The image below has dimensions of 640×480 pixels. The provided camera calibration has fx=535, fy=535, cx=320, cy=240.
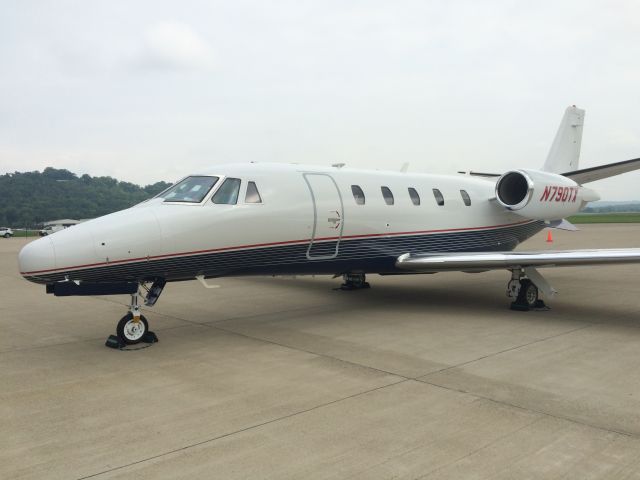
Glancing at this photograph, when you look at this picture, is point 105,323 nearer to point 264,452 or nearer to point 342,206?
point 342,206

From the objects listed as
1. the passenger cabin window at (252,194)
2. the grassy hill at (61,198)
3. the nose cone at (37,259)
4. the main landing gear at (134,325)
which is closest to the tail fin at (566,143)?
the passenger cabin window at (252,194)

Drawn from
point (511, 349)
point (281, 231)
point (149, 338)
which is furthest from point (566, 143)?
point (149, 338)

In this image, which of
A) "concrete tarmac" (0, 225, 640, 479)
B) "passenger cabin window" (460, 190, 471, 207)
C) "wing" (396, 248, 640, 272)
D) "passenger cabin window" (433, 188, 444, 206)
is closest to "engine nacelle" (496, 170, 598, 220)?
"passenger cabin window" (460, 190, 471, 207)

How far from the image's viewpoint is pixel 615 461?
391 cm

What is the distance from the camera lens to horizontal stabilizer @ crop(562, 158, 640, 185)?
11716mm

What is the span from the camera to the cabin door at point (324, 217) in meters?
9.16

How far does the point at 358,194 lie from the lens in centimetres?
1005

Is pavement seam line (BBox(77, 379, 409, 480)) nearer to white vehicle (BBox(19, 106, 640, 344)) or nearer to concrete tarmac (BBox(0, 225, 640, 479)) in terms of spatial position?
concrete tarmac (BBox(0, 225, 640, 479))

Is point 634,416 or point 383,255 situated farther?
point 383,255

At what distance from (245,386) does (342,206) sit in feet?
15.1

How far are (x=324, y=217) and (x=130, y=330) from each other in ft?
11.9

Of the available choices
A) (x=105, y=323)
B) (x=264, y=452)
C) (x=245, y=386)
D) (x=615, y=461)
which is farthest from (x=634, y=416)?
(x=105, y=323)

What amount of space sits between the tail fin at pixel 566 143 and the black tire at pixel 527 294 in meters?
6.30

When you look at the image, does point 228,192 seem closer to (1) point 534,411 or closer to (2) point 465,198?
(1) point 534,411
